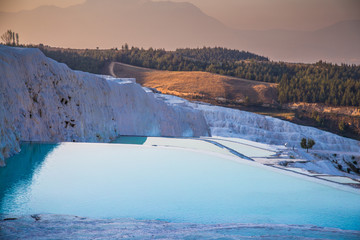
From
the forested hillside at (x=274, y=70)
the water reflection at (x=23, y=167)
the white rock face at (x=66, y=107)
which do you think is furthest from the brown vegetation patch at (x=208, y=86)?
the water reflection at (x=23, y=167)

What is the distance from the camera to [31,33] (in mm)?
46875

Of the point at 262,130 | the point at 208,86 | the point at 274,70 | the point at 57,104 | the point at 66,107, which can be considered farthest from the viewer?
the point at 274,70

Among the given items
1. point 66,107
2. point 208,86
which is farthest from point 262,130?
point 208,86

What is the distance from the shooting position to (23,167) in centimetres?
573

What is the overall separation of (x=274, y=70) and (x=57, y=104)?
74.6 m

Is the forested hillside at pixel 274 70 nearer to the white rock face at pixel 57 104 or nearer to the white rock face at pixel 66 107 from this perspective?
the white rock face at pixel 66 107

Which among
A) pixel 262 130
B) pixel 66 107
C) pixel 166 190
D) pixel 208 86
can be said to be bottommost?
pixel 262 130

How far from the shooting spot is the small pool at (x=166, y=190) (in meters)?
4.37

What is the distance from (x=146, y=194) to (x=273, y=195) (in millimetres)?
1608

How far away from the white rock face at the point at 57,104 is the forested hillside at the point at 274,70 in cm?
4871

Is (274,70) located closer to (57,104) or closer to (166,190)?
(57,104)

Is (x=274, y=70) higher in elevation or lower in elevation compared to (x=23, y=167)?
higher

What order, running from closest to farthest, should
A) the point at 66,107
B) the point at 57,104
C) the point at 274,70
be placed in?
1. the point at 57,104
2. the point at 66,107
3. the point at 274,70

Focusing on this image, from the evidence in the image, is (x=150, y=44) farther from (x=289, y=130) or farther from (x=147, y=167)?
(x=147, y=167)
